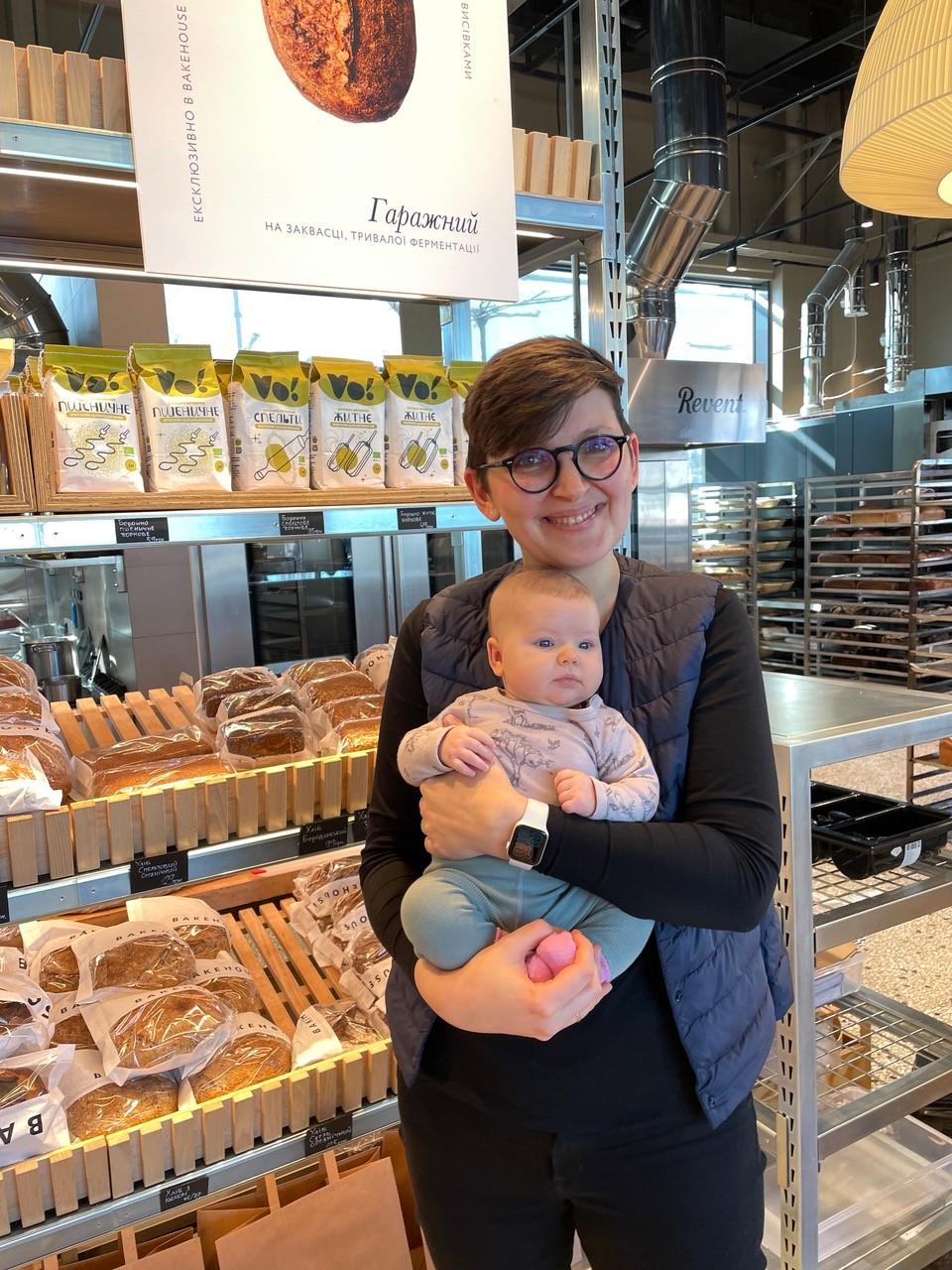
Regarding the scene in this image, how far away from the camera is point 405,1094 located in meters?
1.16

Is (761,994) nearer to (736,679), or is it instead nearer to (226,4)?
(736,679)

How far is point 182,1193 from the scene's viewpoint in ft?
4.65

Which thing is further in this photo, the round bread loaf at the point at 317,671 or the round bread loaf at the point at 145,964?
the round bread loaf at the point at 317,671

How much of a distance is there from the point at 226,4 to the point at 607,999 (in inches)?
63.3

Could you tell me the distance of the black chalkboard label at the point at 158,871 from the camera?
138cm

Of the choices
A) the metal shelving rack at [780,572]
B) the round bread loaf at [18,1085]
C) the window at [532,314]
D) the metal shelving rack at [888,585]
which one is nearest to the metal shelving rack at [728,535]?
the metal shelving rack at [780,572]

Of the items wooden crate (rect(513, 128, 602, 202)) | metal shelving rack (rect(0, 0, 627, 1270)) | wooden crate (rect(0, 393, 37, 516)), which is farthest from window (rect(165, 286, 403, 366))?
wooden crate (rect(0, 393, 37, 516))

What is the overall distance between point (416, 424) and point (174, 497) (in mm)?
490

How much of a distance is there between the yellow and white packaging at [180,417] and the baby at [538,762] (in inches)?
26.5

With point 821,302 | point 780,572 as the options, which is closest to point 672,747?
point 780,572

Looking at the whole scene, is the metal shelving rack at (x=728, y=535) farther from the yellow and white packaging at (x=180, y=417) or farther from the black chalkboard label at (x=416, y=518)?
the yellow and white packaging at (x=180, y=417)

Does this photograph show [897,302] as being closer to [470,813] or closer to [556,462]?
[556,462]

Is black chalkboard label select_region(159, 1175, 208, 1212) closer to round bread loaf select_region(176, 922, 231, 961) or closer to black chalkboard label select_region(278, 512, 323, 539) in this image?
round bread loaf select_region(176, 922, 231, 961)

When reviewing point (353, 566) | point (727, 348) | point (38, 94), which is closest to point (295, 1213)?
point (38, 94)
